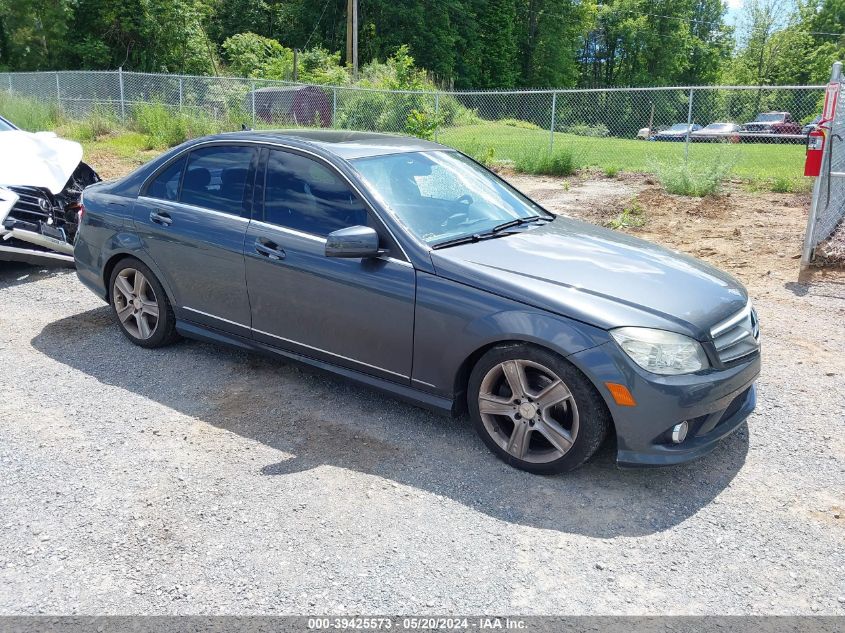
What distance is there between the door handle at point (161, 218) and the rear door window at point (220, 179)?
16 cm

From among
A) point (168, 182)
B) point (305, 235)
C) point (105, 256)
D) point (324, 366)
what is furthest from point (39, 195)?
point (324, 366)

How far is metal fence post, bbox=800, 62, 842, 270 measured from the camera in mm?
7379

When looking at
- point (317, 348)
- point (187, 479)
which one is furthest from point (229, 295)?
point (187, 479)

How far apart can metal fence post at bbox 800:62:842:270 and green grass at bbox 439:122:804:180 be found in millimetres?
5722

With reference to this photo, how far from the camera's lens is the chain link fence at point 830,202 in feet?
24.4

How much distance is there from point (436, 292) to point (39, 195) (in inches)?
205

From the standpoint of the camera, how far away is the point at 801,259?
25.7 ft

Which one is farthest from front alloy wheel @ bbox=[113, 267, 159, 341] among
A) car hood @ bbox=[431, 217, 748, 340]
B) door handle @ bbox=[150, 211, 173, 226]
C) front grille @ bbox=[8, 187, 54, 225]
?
car hood @ bbox=[431, 217, 748, 340]

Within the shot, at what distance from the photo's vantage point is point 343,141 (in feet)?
15.6

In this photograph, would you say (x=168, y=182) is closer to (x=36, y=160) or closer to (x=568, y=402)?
(x=568, y=402)

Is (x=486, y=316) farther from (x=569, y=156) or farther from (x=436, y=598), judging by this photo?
(x=569, y=156)

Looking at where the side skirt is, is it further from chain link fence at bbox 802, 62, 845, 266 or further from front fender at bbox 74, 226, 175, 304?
chain link fence at bbox 802, 62, 845, 266

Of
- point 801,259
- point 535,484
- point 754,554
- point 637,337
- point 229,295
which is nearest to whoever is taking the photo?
point 754,554

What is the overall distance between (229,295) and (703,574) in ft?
10.4
